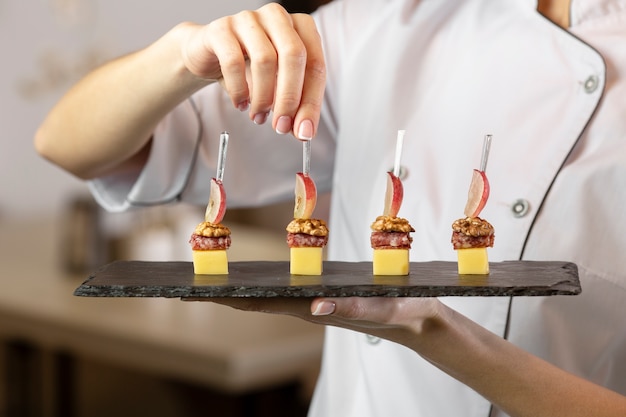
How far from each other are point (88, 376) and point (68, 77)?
1565 mm

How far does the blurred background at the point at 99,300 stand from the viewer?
2.65m

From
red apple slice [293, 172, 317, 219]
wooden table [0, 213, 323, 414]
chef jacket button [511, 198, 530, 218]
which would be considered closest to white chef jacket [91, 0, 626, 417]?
chef jacket button [511, 198, 530, 218]

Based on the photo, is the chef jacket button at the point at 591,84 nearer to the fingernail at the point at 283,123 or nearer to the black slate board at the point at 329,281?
the black slate board at the point at 329,281

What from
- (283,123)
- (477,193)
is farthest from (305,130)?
(477,193)

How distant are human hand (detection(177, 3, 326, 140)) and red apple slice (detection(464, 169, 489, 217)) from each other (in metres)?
0.22

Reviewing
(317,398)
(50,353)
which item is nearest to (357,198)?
(317,398)

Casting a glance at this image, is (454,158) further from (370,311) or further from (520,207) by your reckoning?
(370,311)

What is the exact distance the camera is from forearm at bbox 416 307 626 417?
1.02 m

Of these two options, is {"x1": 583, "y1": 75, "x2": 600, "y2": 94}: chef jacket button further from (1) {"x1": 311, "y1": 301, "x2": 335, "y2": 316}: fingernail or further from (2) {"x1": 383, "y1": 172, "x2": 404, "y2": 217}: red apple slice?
(1) {"x1": 311, "y1": 301, "x2": 335, "y2": 316}: fingernail

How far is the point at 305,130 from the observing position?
41.5 inches

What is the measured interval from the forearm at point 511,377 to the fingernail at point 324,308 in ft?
0.36

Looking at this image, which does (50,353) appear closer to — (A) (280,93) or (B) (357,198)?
(B) (357,198)

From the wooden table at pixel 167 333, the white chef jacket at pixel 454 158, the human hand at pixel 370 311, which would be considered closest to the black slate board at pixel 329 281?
the human hand at pixel 370 311

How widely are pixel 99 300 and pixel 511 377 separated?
2111 millimetres
